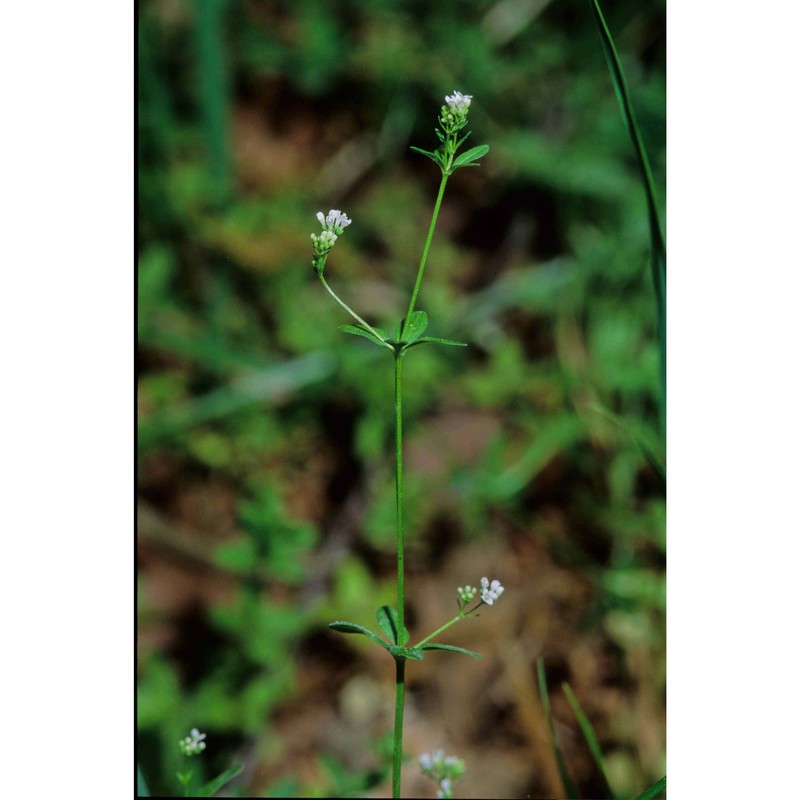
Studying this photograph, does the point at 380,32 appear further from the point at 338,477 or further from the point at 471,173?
the point at 338,477

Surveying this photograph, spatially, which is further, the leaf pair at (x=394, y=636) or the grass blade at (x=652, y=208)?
the grass blade at (x=652, y=208)

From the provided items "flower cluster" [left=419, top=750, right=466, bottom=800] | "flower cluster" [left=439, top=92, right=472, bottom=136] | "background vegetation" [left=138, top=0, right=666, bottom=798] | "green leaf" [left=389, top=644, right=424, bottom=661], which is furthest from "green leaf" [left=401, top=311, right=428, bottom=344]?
"background vegetation" [left=138, top=0, right=666, bottom=798]

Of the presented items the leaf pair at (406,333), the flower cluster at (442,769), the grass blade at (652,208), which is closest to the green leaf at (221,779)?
the flower cluster at (442,769)

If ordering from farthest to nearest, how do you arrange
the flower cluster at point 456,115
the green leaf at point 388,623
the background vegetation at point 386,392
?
1. the background vegetation at point 386,392
2. the green leaf at point 388,623
3. the flower cluster at point 456,115

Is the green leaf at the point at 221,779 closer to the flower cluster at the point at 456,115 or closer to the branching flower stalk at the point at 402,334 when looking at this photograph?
the branching flower stalk at the point at 402,334
